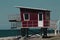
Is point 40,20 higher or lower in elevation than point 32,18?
lower

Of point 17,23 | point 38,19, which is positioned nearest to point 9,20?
point 17,23

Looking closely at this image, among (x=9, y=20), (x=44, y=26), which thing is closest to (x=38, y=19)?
(x=44, y=26)

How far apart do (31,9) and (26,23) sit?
8.37 ft

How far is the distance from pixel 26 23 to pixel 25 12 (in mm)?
1944

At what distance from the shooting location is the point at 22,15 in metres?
47.3

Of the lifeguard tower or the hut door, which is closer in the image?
the lifeguard tower

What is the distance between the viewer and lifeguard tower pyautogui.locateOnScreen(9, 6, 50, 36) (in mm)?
46719

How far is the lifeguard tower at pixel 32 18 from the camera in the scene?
4672 centimetres

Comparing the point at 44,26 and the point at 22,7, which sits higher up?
the point at 22,7

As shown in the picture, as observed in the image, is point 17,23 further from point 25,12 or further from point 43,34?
point 43,34

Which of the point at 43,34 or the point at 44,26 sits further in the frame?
the point at 43,34

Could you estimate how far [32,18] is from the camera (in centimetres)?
4725

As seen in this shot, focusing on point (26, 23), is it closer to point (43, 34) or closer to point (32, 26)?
point (32, 26)

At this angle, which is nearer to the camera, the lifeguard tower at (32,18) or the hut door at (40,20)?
the lifeguard tower at (32,18)
